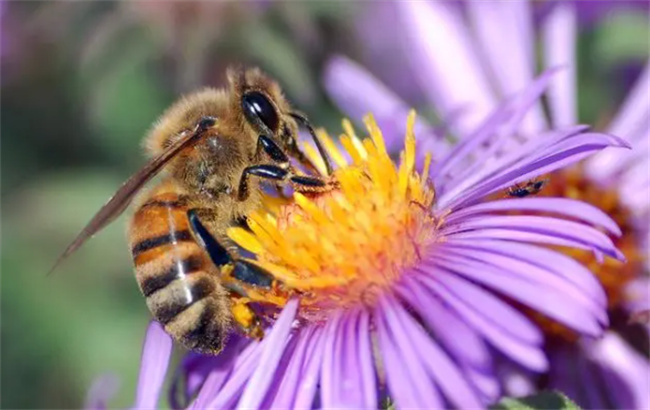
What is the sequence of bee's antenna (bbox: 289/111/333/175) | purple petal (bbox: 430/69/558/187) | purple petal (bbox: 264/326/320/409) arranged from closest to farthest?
purple petal (bbox: 264/326/320/409)
bee's antenna (bbox: 289/111/333/175)
purple petal (bbox: 430/69/558/187)

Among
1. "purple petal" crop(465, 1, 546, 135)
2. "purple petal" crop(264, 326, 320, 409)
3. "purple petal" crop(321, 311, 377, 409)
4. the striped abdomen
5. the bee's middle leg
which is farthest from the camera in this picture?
"purple petal" crop(465, 1, 546, 135)

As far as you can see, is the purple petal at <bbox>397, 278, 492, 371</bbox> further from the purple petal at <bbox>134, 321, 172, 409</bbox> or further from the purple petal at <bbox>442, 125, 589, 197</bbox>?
the purple petal at <bbox>134, 321, 172, 409</bbox>

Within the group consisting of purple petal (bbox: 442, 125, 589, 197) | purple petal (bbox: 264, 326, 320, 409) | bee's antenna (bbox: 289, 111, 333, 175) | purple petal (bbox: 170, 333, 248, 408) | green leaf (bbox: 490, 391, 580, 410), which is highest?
bee's antenna (bbox: 289, 111, 333, 175)

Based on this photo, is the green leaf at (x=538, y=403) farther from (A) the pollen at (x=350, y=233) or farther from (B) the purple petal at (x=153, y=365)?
(B) the purple petal at (x=153, y=365)

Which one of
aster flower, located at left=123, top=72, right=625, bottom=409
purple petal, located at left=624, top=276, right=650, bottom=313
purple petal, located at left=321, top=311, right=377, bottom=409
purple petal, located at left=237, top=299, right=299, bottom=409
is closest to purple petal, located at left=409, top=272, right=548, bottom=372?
aster flower, located at left=123, top=72, right=625, bottom=409

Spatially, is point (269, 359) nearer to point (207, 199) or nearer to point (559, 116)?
point (207, 199)

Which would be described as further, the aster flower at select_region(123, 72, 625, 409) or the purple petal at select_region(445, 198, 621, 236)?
the purple petal at select_region(445, 198, 621, 236)

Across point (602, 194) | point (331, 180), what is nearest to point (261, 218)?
point (331, 180)

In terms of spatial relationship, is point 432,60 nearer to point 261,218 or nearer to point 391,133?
point 391,133

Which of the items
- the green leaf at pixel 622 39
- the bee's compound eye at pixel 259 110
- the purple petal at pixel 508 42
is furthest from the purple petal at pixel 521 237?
the green leaf at pixel 622 39
